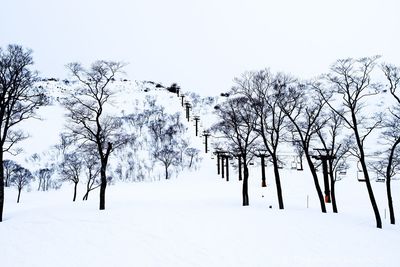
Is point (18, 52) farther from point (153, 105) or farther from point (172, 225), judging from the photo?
point (153, 105)

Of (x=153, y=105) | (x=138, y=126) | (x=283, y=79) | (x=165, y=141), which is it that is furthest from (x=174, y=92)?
(x=283, y=79)

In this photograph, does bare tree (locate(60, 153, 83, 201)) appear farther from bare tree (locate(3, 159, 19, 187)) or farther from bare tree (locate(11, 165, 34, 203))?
bare tree (locate(3, 159, 19, 187))

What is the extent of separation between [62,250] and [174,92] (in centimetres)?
9765

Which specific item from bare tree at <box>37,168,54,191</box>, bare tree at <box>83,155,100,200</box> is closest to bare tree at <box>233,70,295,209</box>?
bare tree at <box>83,155,100,200</box>

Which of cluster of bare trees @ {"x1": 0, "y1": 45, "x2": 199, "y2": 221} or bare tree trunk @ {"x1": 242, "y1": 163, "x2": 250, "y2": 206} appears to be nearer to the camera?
cluster of bare trees @ {"x1": 0, "y1": 45, "x2": 199, "y2": 221}

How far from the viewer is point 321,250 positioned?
36.7 feet

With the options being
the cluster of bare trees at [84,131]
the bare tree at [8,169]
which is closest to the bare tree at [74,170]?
the cluster of bare trees at [84,131]

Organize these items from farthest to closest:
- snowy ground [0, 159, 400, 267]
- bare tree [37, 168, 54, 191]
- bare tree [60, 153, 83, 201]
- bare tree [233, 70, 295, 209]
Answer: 1. bare tree [37, 168, 54, 191]
2. bare tree [60, 153, 83, 201]
3. bare tree [233, 70, 295, 209]
4. snowy ground [0, 159, 400, 267]

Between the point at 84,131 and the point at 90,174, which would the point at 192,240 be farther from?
the point at 90,174

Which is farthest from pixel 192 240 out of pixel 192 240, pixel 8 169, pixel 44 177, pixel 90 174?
pixel 44 177

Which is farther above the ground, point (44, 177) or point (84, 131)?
point (84, 131)

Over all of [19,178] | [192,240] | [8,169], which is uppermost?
[8,169]

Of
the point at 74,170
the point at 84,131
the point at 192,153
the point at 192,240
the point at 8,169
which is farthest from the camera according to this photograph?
the point at 192,153

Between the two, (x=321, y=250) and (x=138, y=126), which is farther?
(x=138, y=126)
